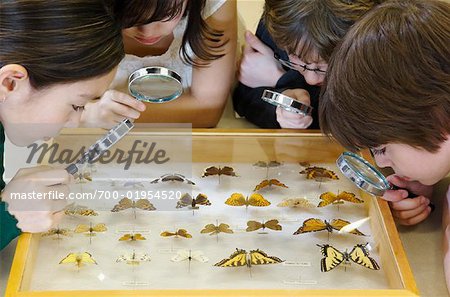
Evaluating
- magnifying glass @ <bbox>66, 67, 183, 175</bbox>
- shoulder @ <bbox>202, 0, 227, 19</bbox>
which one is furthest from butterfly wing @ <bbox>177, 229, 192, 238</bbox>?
shoulder @ <bbox>202, 0, 227, 19</bbox>

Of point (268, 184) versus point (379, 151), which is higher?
point (379, 151)

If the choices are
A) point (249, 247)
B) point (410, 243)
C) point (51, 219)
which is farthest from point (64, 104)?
point (410, 243)

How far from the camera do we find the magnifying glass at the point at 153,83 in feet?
4.02

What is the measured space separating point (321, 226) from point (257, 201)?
0.39ft

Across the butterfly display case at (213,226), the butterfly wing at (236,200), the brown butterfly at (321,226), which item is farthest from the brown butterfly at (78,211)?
the brown butterfly at (321,226)

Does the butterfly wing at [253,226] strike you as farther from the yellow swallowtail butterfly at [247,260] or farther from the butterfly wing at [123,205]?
the butterfly wing at [123,205]

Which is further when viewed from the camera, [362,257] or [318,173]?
[318,173]

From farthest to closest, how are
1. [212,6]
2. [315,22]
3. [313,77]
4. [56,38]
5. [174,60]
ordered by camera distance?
[174,60], [212,6], [313,77], [315,22], [56,38]

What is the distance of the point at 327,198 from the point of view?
1153 millimetres

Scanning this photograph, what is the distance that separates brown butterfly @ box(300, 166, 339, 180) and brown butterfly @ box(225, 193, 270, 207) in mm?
108

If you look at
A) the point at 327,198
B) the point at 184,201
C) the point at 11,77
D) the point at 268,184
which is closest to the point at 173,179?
the point at 184,201

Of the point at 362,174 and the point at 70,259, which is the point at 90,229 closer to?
the point at 70,259

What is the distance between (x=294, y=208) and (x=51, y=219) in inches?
15.6

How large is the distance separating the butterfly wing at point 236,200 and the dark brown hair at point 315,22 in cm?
27
